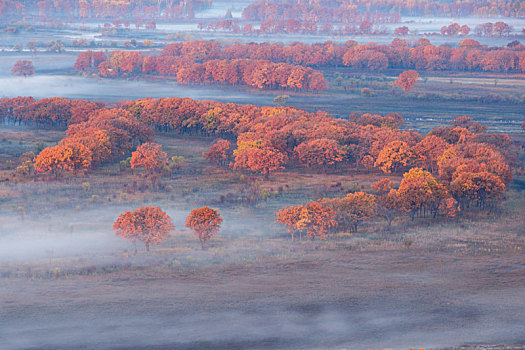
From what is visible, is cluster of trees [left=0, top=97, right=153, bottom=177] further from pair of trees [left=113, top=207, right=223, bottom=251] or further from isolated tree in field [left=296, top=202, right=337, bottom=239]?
isolated tree in field [left=296, top=202, right=337, bottom=239]

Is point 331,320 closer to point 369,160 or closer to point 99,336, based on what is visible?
point 99,336

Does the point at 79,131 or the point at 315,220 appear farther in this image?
the point at 79,131

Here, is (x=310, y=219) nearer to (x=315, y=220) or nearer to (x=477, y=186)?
(x=315, y=220)

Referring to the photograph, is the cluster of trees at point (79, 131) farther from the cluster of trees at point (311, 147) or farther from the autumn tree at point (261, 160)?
the autumn tree at point (261, 160)

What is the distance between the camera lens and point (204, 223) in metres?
61.3

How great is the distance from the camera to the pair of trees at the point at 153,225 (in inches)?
2327

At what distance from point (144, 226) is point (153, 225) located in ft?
2.83

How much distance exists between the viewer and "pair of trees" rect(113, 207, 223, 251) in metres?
59.1

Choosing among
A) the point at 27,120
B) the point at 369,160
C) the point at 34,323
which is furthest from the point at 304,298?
the point at 27,120

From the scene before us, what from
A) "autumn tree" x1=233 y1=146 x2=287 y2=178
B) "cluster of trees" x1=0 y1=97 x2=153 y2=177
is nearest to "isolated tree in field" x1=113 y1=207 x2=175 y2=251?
"cluster of trees" x1=0 y1=97 x2=153 y2=177

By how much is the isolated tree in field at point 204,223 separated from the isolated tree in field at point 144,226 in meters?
2.55

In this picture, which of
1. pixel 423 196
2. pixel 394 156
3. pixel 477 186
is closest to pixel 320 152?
pixel 394 156

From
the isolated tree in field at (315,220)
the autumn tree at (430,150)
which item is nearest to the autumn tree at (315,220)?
the isolated tree in field at (315,220)

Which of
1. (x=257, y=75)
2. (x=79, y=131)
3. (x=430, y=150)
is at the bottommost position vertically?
(x=430, y=150)
